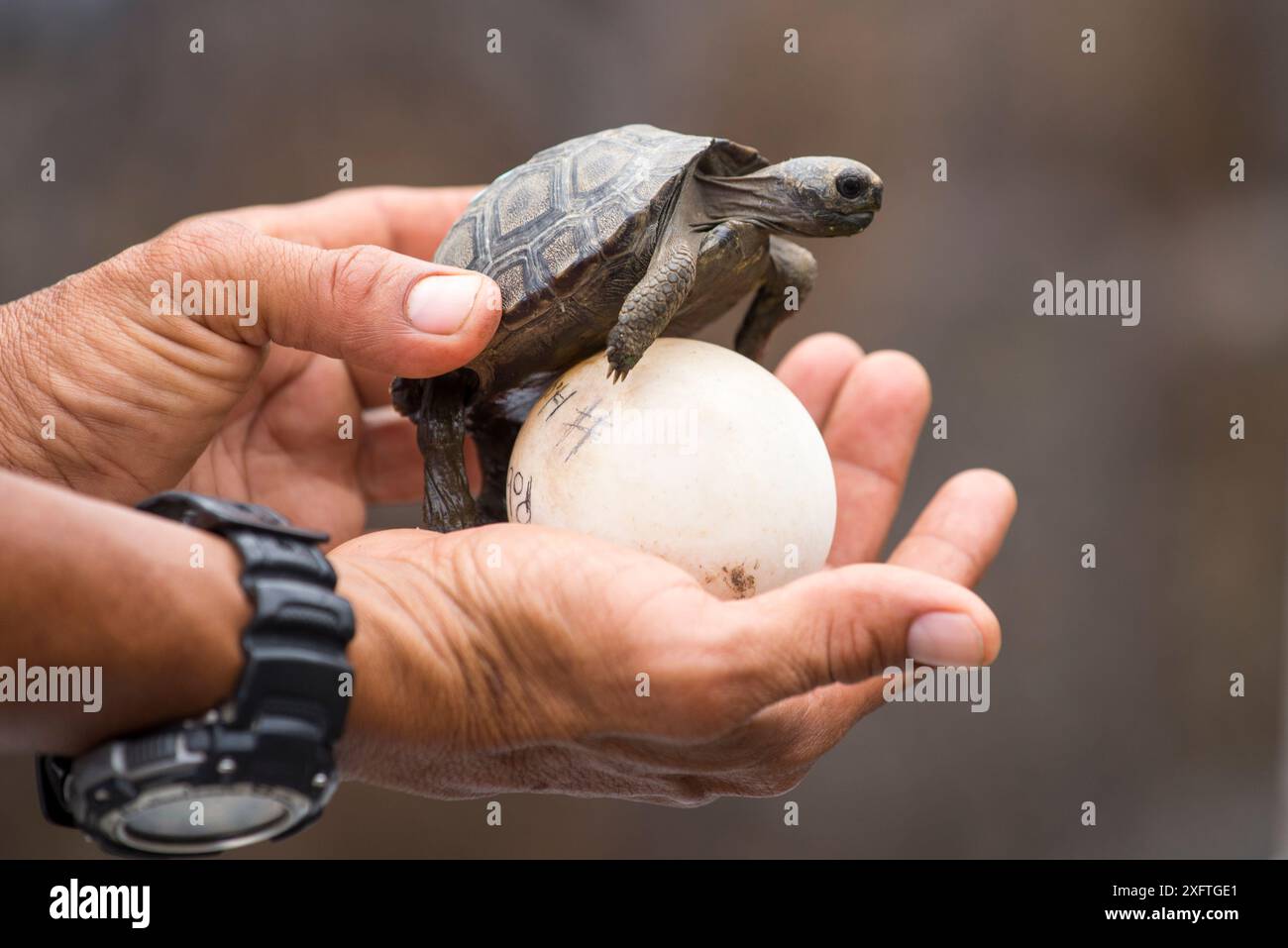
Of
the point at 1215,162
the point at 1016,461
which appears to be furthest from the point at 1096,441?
the point at 1215,162

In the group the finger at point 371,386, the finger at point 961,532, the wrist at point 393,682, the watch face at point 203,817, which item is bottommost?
the watch face at point 203,817

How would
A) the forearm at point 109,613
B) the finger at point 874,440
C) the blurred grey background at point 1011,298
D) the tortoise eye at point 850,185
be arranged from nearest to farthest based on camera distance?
the forearm at point 109,613 → the tortoise eye at point 850,185 → the finger at point 874,440 → the blurred grey background at point 1011,298

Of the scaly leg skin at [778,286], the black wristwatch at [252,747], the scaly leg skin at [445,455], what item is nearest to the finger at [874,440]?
the scaly leg skin at [778,286]

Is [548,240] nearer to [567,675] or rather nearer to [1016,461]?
[567,675]

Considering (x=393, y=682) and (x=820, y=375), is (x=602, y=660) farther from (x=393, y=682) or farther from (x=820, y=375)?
(x=820, y=375)

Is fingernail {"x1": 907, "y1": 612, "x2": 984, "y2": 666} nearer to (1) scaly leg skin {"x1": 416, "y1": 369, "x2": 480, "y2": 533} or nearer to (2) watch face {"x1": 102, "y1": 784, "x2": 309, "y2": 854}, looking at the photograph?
(2) watch face {"x1": 102, "y1": 784, "x2": 309, "y2": 854}

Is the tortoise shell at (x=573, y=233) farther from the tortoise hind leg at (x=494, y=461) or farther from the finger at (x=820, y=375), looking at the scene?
the finger at (x=820, y=375)

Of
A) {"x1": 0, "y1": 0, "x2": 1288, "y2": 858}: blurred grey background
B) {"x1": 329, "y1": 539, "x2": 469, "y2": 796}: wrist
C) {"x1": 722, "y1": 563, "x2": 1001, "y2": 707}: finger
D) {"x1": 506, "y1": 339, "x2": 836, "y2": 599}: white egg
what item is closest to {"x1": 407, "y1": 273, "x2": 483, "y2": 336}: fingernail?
{"x1": 506, "y1": 339, "x2": 836, "y2": 599}: white egg

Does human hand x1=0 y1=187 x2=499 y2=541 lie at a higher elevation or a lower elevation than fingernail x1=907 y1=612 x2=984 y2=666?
higher
